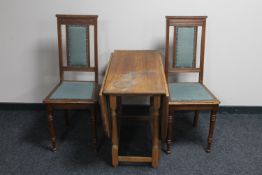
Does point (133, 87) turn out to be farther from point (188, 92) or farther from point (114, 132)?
point (188, 92)

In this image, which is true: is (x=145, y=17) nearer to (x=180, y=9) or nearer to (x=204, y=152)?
(x=180, y=9)

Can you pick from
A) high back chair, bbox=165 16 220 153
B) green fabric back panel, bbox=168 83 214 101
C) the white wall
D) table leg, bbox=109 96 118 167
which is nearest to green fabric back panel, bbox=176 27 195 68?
high back chair, bbox=165 16 220 153

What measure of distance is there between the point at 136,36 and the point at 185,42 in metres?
0.54

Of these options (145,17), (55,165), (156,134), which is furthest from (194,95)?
(55,165)

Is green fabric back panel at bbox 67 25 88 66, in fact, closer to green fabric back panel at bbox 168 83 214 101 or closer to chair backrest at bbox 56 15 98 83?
chair backrest at bbox 56 15 98 83

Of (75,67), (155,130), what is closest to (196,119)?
(155,130)

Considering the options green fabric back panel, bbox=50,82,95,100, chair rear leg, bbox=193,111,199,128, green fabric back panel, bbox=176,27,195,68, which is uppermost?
green fabric back panel, bbox=176,27,195,68

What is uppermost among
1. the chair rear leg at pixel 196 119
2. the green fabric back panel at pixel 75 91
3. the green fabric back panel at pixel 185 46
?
the green fabric back panel at pixel 185 46

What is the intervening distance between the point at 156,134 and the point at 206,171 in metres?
0.50

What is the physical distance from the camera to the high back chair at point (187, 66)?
7.98 feet

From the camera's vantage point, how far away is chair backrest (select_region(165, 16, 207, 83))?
2.70 m

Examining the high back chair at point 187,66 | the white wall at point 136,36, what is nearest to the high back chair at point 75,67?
the white wall at point 136,36

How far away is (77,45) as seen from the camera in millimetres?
2762

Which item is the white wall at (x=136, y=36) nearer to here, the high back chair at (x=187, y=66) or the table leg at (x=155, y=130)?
the high back chair at (x=187, y=66)
